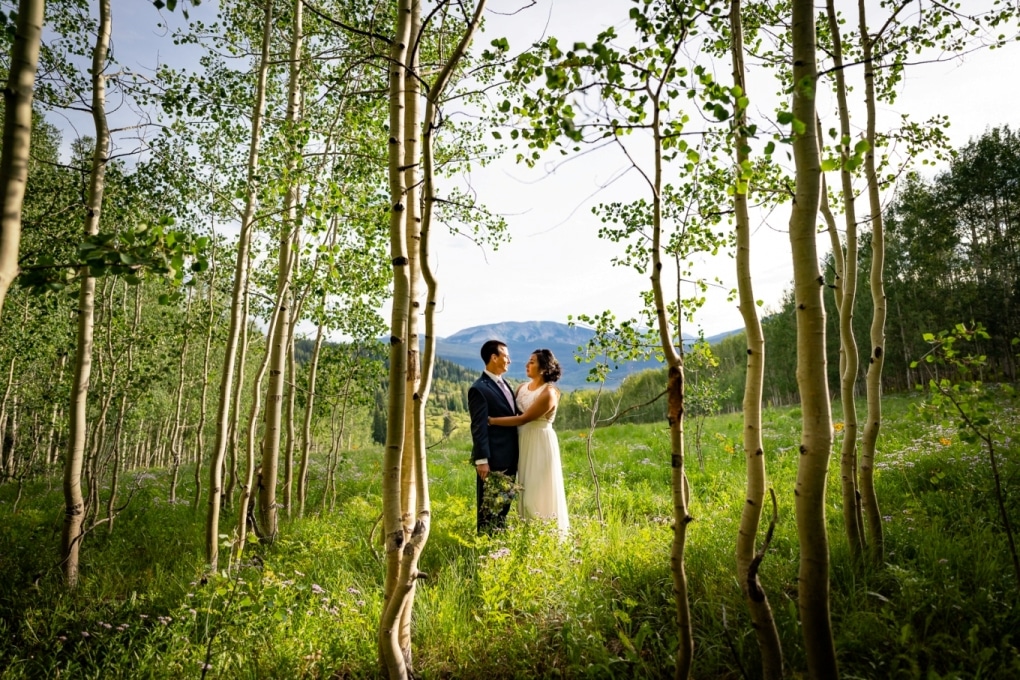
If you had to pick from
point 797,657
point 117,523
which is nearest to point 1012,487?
point 797,657

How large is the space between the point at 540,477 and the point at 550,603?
1.73 m

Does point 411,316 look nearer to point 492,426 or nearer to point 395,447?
point 395,447

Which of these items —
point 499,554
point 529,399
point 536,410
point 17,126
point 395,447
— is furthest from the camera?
point 529,399

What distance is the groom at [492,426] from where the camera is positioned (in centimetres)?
507

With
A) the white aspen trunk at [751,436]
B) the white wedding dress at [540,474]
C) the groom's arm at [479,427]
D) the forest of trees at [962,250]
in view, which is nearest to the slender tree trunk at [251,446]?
the groom's arm at [479,427]

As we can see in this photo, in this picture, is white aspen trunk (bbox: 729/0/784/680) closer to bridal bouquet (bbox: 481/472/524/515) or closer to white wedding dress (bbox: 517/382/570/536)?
bridal bouquet (bbox: 481/472/524/515)

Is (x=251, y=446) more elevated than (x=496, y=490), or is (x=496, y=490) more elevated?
(x=251, y=446)

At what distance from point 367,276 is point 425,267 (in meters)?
5.54

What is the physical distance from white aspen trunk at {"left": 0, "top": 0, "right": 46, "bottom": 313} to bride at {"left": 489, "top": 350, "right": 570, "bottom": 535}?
13.1ft

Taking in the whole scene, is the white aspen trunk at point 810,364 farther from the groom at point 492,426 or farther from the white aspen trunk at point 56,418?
the white aspen trunk at point 56,418

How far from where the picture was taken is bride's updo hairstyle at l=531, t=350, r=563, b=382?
538cm

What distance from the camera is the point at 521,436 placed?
545cm

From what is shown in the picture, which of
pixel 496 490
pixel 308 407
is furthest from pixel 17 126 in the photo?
pixel 308 407

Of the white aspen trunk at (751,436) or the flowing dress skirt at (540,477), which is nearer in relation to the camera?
the white aspen trunk at (751,436)
